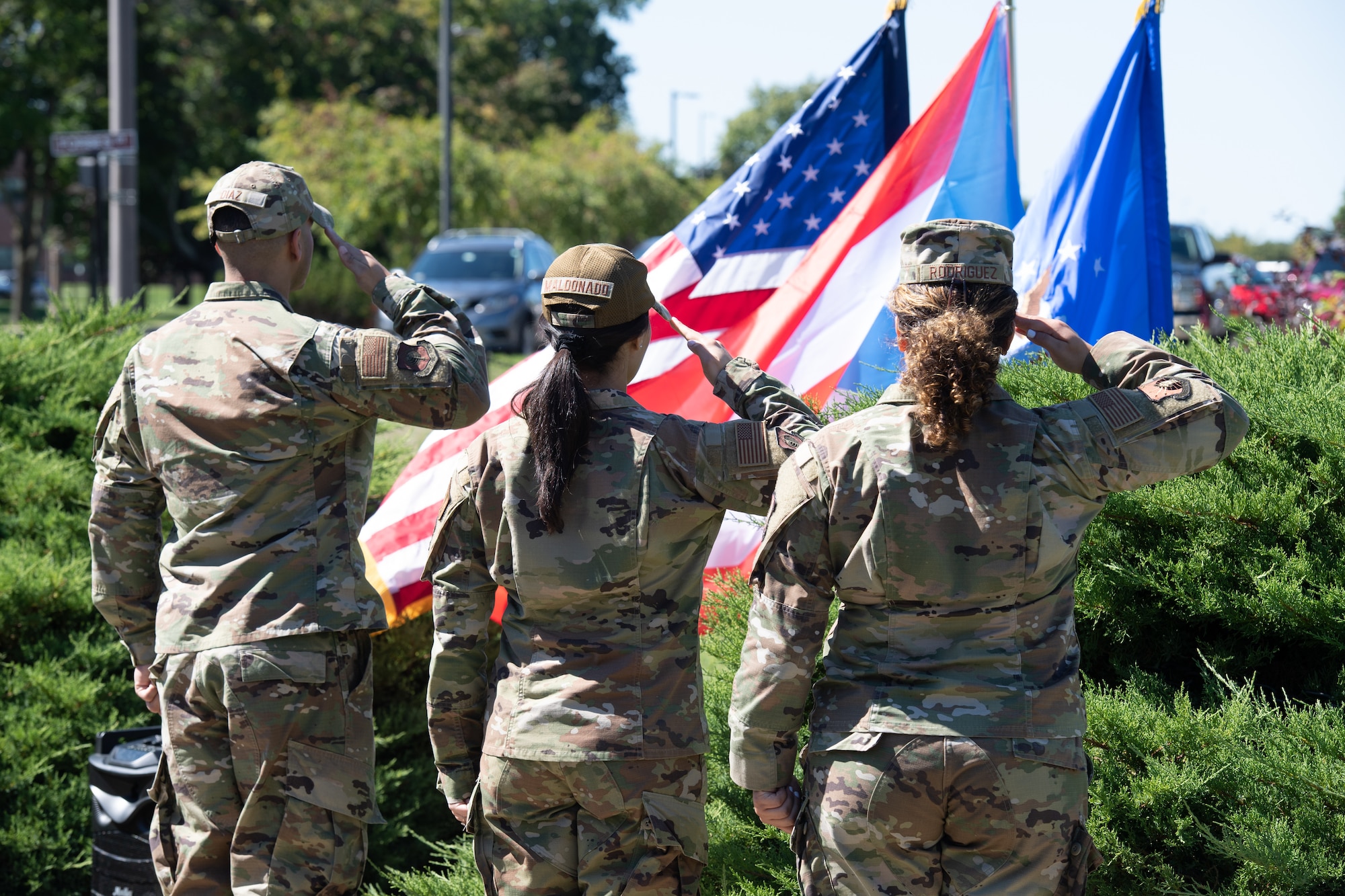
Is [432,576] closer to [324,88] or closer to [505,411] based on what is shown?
[505,411]

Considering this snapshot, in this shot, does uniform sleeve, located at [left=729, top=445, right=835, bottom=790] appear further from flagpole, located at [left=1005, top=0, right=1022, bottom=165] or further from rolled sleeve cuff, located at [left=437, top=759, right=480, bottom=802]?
flagpole, located at [left=1005, top=0, right=1022, bottom=165]

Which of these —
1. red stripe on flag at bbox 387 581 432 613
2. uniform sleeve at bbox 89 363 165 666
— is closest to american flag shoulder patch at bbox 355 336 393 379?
uniform sleeve at bbox 89 363 165 666

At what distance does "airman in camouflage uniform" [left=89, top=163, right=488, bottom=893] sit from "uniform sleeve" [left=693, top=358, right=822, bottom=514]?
0.73 meters

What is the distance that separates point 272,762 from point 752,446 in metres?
1.44

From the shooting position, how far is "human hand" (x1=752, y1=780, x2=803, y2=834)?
2553 mm

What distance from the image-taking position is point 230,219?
313cm

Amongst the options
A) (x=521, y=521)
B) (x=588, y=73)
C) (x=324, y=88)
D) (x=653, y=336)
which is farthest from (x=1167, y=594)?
(x=588, y=73)

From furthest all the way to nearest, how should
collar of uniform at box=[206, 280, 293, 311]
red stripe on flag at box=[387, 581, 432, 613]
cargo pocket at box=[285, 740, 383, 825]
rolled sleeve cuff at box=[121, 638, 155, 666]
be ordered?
red stripe on flag at box=[387, 581, 432, 613] → rolled sleeve cuff at box=[121, 638, 155, 666] → collar of uniform at box=[206, 280, 293, 311] → cargo pocket at box=[285, 740, 383, 825]

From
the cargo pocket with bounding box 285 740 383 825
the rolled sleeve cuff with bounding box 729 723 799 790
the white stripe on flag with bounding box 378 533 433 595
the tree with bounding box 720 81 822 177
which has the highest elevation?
the tree with bounding box 720 81 822 177

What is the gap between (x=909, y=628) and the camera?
7.94 feet

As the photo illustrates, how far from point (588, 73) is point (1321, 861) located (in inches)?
2628

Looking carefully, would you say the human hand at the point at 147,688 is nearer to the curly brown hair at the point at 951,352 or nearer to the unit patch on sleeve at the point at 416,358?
the unit patch on sleeve at the point at 416,358

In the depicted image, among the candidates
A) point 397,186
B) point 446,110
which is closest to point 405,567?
point 446,110

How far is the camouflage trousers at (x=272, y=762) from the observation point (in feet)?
9.95
